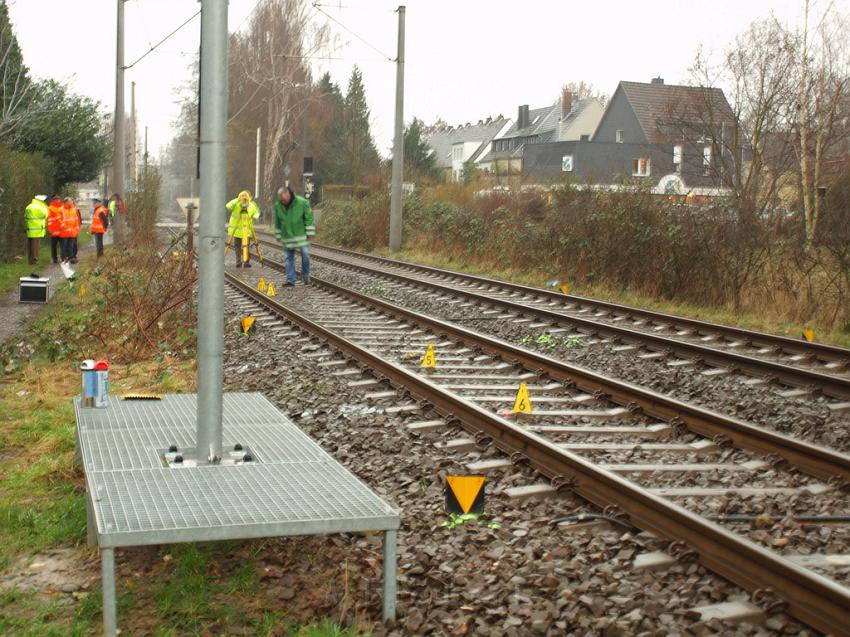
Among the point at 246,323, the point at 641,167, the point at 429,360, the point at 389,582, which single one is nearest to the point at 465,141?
the point at 641,167

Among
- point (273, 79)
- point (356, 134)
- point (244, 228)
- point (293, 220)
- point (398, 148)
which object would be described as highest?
point (273, 79)

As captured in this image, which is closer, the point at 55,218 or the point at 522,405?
the point at 522,405

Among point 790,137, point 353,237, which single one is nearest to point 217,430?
point 790,137

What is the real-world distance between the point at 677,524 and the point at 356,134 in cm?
7146

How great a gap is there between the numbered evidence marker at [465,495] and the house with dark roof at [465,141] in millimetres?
105998

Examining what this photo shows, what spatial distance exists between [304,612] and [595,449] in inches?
130

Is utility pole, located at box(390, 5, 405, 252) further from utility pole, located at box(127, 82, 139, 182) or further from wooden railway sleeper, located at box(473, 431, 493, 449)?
utility pole, located at box(127, 82, 139, 182)

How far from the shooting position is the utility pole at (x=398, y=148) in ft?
101

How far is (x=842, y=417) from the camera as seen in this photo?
8945 mm

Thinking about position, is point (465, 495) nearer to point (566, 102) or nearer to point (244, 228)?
point (244, 228)

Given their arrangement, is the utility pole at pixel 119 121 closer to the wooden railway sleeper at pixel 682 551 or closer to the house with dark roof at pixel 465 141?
the wooden railway sleeper at pixel 682 551

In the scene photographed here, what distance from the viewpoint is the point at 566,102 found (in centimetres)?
9781

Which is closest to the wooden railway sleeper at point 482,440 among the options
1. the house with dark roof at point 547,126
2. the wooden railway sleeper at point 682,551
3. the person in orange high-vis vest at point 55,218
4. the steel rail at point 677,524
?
the steel rail at point 677,524

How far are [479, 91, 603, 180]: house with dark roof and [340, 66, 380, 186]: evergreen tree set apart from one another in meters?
10.7
